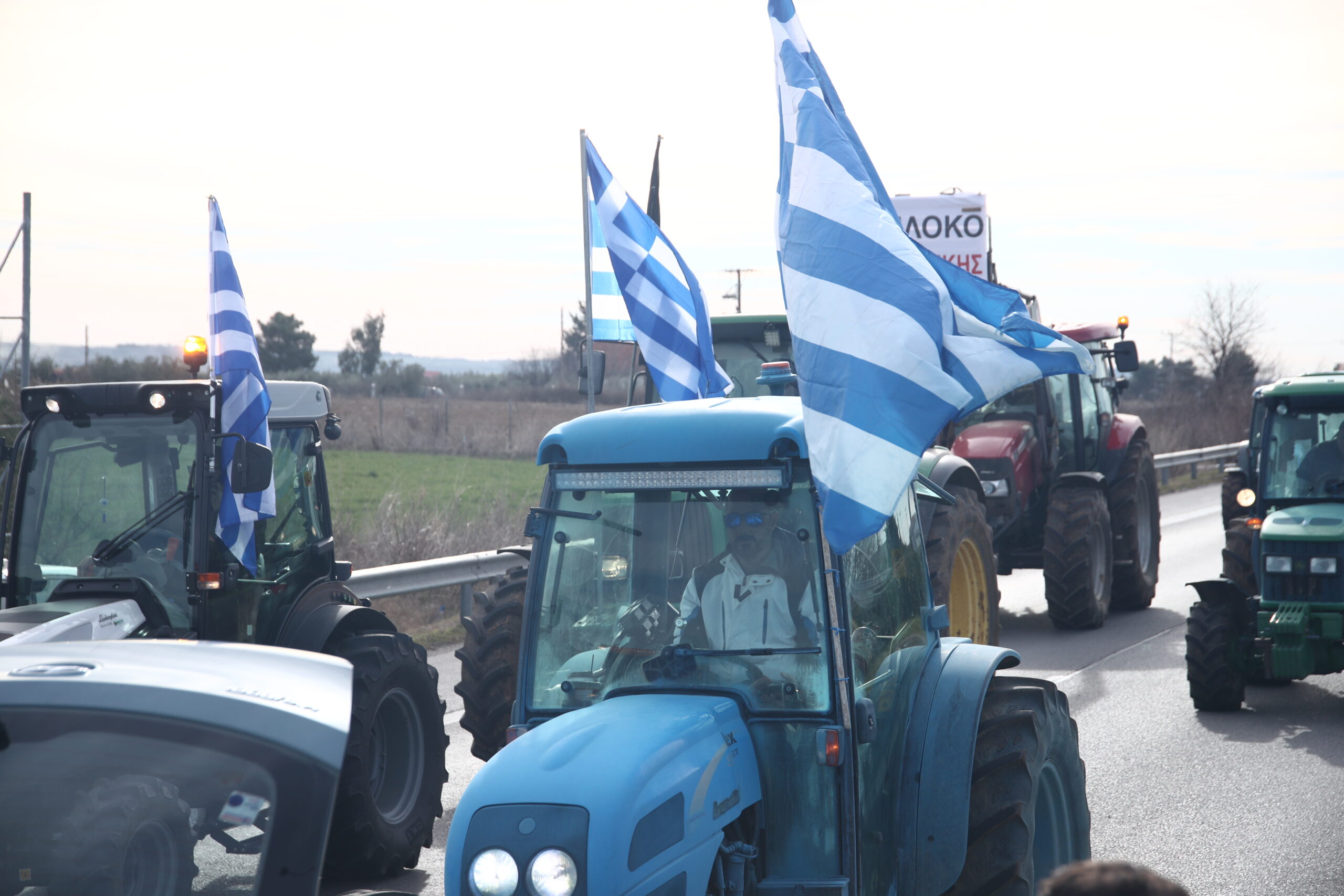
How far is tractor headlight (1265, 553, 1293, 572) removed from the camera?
8.52 meters

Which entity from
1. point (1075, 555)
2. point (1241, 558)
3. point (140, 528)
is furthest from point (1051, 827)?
point (1075, 555)

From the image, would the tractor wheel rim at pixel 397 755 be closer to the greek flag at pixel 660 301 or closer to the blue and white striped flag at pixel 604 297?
the greek flag at pixel 660 301

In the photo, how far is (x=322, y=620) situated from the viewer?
6285 mm

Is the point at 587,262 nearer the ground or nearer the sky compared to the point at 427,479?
nearer the sky

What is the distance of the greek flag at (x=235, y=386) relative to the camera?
18.9 ft

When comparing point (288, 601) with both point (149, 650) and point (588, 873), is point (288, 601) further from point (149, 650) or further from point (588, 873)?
point (149, 650)

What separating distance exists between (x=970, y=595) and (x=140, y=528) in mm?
5762

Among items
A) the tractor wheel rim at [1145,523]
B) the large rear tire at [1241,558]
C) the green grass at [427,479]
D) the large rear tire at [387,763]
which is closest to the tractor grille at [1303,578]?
the large rear tire at [1241,558]

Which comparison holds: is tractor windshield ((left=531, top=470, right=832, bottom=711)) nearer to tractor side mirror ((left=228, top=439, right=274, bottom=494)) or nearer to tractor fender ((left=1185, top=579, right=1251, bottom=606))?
tractor side mirror ((left=228, top=439, right=274, bottom=494))

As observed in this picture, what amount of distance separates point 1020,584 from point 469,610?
732cm

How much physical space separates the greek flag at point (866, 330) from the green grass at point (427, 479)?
493 inches

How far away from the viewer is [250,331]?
6707mm

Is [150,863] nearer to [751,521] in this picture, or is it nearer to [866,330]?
[751,521]

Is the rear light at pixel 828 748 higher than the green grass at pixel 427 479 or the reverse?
higher
